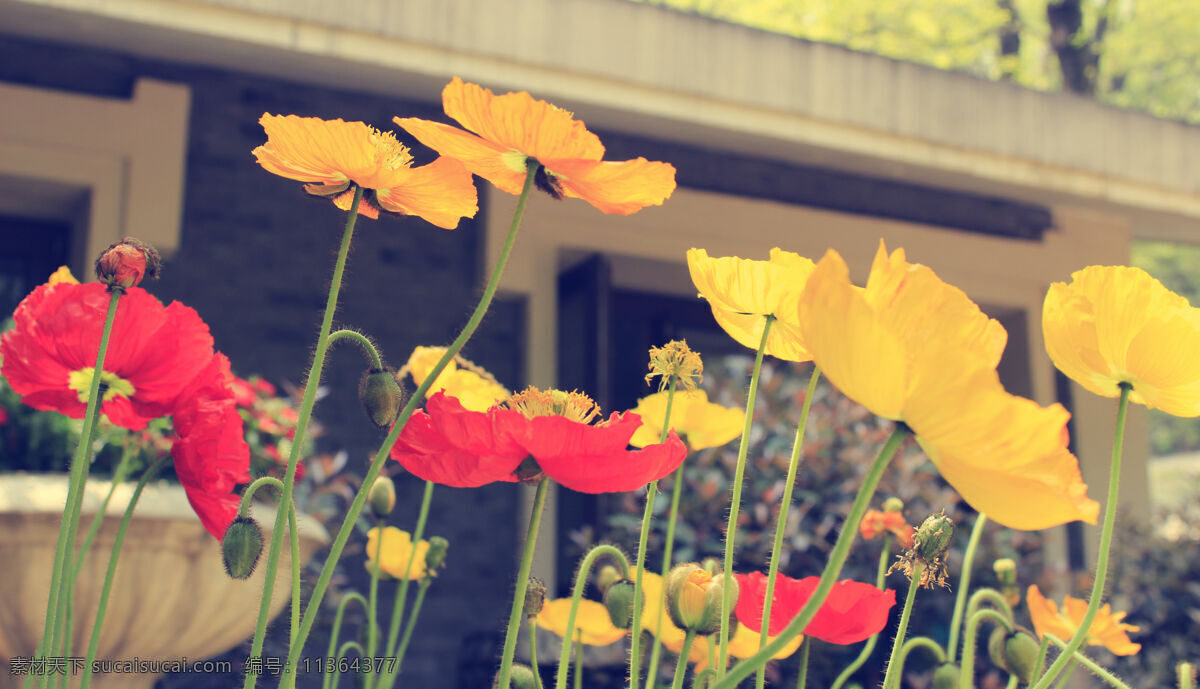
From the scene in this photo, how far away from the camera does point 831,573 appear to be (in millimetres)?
398

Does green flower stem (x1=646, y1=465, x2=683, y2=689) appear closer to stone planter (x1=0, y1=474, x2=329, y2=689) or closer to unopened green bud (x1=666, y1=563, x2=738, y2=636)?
unopened green bud (x1=666, y1=563, x2=738, y2=636)

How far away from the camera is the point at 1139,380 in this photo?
63cm

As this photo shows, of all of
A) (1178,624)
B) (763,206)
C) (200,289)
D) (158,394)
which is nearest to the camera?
(158,394)

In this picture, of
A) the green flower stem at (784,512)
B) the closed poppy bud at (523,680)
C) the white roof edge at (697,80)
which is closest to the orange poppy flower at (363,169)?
the green flower stem at (784,512)

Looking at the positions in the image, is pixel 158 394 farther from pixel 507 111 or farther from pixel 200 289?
pixel 200 289

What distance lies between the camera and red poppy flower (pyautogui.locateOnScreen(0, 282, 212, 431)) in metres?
0.70

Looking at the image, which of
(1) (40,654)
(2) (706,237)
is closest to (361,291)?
(2) (706,237)

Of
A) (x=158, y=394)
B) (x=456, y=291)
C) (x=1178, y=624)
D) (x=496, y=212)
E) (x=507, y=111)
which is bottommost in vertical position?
(x=1178, y=624)

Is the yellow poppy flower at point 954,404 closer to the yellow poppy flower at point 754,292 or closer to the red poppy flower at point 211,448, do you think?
the yellow poppy flower at point 754,292

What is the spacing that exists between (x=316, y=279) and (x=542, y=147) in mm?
3722

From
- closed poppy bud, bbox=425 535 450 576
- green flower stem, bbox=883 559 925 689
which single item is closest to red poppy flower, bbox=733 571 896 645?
green flower stem, bbox=883 559 925 689

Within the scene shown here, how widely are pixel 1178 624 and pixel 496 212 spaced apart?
326 cm

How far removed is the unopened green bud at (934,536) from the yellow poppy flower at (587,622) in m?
0.49

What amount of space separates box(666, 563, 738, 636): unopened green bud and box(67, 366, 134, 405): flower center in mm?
375
